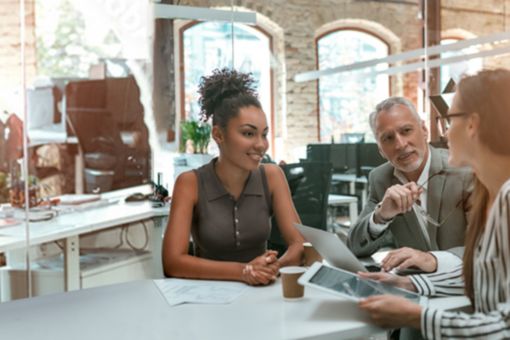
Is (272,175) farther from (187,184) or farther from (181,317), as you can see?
(181,317)

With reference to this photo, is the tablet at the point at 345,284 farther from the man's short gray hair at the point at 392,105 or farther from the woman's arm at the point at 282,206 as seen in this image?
the man's short gray hair at the point at 392,105

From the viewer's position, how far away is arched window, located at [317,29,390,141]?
4.05m

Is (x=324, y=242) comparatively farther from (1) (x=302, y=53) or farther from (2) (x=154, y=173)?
(1) (x=302, y=53)

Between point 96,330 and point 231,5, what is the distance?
3307mm

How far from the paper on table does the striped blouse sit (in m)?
0.48

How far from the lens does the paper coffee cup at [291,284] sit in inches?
46.4

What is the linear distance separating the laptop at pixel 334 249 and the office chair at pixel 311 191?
6.44 feet

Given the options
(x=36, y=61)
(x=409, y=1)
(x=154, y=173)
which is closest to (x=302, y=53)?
(x=409, y=1)

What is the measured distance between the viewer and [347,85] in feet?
14.5

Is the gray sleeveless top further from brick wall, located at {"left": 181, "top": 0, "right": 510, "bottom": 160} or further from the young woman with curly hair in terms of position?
brick wall, located at {"left": 181, "top": 0, "right": 510, "bottom": 160}

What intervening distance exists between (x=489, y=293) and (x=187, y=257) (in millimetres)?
830

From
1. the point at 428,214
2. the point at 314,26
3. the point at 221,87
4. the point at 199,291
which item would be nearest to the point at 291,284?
the point at 199,291

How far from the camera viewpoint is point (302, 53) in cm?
443

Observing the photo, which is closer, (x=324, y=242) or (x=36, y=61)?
(x=324, y=242)
